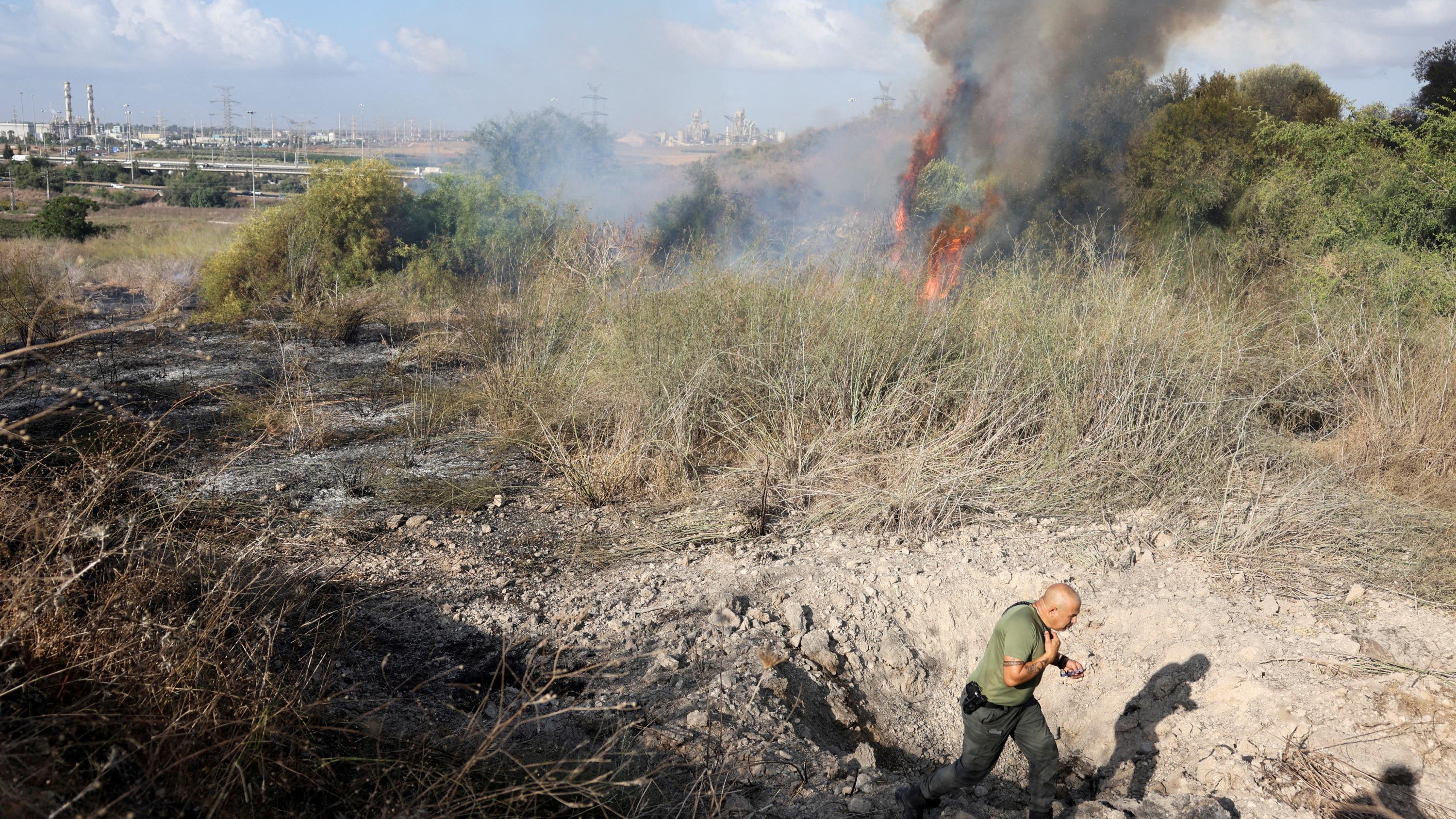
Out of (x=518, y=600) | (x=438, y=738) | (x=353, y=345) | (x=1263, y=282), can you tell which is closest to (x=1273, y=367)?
(x=1263, y=282)

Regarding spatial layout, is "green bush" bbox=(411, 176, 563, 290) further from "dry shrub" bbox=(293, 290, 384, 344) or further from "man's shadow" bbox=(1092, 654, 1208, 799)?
"man's shadow" bbox=(1092, 654, 1208, 799)

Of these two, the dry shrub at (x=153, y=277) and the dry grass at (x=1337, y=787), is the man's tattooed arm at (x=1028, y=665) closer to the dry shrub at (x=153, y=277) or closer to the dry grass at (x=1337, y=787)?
the dry grass at (x=1337, y=787)

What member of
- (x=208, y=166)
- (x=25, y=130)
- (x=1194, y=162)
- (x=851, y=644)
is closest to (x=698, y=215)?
(x=1194, y=162)

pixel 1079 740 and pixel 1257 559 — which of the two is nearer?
pixel 1079 740

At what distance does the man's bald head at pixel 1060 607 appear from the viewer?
2.85 meters

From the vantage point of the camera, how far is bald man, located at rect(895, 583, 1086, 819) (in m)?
2.86

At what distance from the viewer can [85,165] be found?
42.7 meters

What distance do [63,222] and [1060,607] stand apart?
73.2 ft

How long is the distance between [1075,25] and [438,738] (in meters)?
14.7

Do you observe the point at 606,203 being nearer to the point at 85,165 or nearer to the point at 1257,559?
the point at 1257,559

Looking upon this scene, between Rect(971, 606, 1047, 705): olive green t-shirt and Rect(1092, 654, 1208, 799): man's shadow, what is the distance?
89 centimetres

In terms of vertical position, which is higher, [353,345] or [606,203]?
[606,203]

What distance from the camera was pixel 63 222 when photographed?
59.5ft

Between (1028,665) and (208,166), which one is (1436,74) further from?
(208,166)
